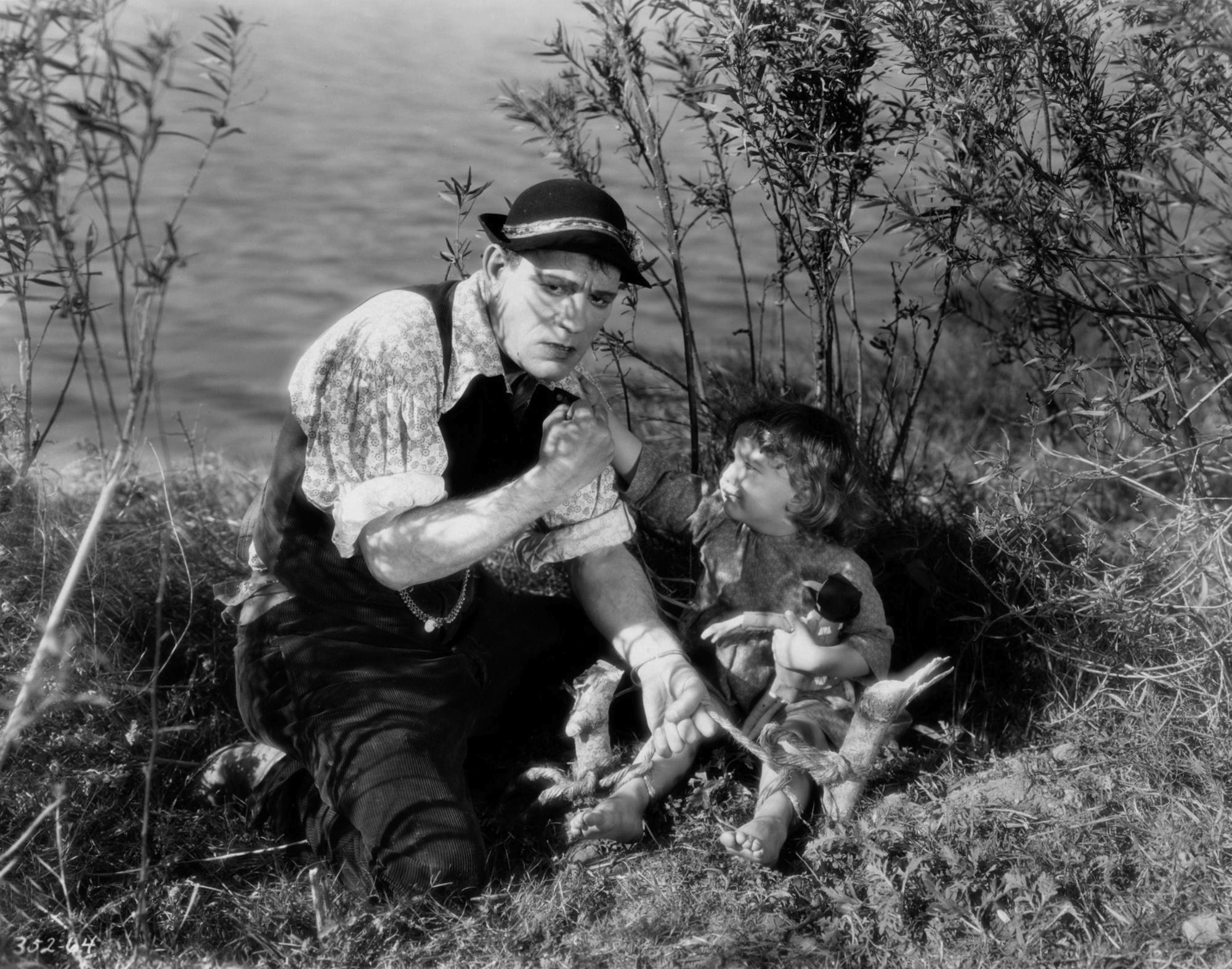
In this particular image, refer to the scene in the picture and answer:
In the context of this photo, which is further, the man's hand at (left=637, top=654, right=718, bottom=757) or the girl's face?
the girl's face

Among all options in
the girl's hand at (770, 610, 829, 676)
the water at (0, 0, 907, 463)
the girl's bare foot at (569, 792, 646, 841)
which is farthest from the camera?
the water at (0, 0, 907, 463)

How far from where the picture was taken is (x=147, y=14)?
7.02 ft

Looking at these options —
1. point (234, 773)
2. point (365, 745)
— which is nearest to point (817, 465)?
point (365, 745)

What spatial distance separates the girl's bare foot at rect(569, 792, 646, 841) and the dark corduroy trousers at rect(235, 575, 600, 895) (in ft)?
0.78

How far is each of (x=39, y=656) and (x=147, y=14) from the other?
1.06m

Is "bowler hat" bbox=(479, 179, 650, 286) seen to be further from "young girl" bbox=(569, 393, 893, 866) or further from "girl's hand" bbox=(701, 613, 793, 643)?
"girl's hand" bbox=(701, 613, 793, 643)

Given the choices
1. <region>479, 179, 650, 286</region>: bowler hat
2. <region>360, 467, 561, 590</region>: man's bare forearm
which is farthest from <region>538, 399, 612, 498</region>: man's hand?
<region>479, 179, 650, 286</region>: bowler hat

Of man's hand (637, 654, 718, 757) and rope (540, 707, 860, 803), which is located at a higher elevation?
man's hand (637, 654, 718, 757)

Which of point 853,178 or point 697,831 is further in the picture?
point 853,178

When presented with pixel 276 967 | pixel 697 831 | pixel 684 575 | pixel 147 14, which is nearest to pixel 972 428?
pixel 684 575

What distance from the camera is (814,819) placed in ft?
10.6

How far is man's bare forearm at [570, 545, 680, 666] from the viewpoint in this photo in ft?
10.5

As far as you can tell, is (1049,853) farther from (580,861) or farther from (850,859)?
(580,861)

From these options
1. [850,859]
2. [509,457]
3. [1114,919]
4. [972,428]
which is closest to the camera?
[1114,919]
